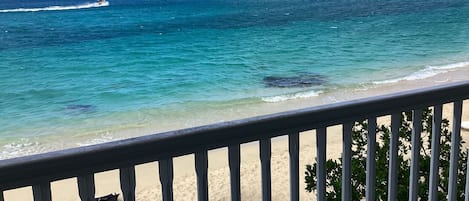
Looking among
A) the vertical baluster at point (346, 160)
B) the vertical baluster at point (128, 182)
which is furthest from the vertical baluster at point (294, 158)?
the vertical baluster at point (128, 182)

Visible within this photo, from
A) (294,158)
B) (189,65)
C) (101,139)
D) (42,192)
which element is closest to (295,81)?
(189,65)

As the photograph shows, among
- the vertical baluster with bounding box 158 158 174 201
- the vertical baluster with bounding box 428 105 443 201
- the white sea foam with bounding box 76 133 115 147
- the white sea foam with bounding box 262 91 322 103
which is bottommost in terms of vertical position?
the white sea foam with bounding box 262 91 322 103

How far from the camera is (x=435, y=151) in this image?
209 centimetres

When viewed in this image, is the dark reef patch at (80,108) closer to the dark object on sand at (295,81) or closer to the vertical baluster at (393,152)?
the dark object on sand at (295,81)

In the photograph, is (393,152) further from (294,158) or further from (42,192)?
→ (42,192)

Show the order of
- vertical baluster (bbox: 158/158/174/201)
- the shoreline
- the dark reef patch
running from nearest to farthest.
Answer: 1. vertical baluster (bbox: 158/158/174/201)
2. the shoreline
3. the dark reef patch

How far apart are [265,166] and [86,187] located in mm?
540

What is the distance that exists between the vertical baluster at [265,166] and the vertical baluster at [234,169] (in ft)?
0.27

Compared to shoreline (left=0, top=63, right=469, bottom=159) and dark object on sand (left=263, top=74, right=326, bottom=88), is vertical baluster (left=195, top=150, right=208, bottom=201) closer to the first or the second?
shoreline (left=0, top=63, right=469, bottom=159)

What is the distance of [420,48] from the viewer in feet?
78.2

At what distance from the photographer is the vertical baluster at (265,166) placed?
5.66 ft

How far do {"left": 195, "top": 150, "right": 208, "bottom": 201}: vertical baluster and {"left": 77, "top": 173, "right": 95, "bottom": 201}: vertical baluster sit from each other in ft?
0.97

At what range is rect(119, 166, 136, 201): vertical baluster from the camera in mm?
1532

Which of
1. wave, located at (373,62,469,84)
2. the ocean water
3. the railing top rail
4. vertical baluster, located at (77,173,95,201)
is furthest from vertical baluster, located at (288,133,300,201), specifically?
wave, located at (373,62,469,84)
